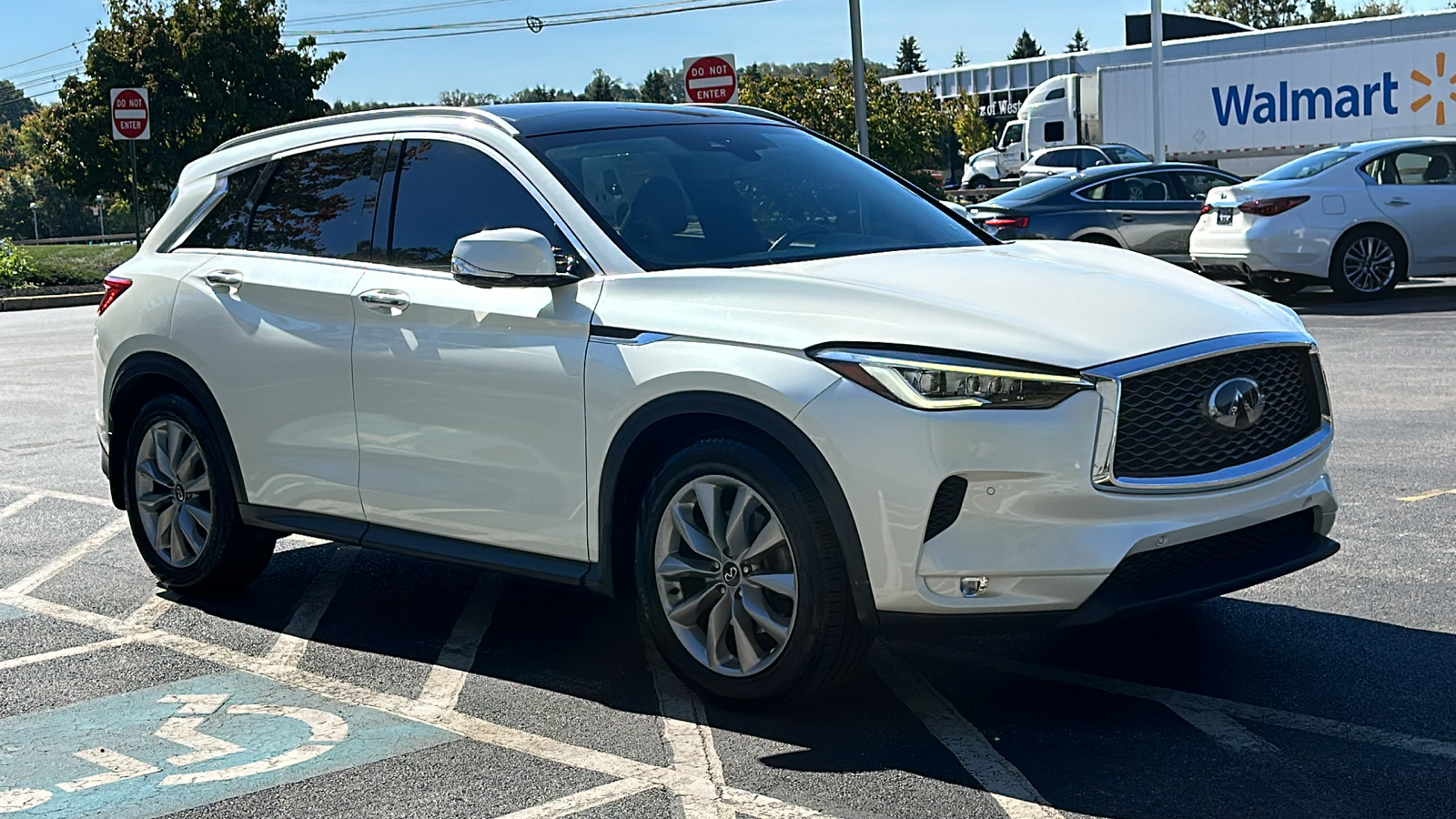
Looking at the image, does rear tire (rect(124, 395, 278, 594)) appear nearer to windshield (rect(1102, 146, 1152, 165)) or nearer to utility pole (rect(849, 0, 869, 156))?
utility pole (rect(849, 0, 869, 156))

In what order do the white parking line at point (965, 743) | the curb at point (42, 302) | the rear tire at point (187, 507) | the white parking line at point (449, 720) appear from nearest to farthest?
the white parking line at point (965, 743)
the white parking line at point (449, 720)
the rear tire at point (187, 507)
the curb at point (42, 302)

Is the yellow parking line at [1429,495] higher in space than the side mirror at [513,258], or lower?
lower

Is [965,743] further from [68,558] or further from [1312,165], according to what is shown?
[1312,165]

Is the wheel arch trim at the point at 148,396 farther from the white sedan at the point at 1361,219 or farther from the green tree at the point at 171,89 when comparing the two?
the green tree at the point at 171,89

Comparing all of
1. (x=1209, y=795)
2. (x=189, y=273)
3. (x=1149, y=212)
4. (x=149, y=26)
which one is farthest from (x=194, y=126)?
(x=1209, y=795)

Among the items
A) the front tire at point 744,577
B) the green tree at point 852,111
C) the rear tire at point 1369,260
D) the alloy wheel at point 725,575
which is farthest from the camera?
the green tree at point 852,111

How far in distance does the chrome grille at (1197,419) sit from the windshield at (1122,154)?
30584 mm

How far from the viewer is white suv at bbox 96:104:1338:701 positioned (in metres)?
4.39

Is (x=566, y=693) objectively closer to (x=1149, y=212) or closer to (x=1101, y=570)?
(x=1101, y=570)

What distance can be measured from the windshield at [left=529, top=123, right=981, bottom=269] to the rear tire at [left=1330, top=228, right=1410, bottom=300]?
467 inches

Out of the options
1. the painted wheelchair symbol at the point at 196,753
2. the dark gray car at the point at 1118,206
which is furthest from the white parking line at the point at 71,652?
the dark gray car at the point at 1118,206

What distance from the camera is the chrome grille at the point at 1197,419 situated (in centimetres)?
441

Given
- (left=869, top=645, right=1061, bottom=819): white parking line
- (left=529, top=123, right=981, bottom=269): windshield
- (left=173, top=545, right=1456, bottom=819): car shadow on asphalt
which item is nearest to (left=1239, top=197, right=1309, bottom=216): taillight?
(left=529, top=123, right=981, bottom=269): windshield

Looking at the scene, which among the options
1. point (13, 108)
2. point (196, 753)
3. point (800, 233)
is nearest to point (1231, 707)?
point (800, 233)
